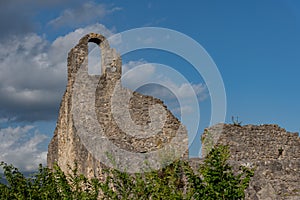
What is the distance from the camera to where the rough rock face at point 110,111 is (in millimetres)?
19953

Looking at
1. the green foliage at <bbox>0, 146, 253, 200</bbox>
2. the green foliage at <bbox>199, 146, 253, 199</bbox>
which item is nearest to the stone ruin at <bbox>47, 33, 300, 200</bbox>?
the green foliage at <bbox>0, 146, 253, 200</bbox>

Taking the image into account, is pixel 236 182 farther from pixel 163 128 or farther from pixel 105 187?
pixel 163 128

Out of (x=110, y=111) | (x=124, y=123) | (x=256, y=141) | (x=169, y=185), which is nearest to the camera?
(x=169, y=185)

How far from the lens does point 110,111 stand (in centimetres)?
2078

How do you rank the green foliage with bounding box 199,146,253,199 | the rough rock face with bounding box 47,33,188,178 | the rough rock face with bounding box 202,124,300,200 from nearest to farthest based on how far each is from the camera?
the green foliage with bounding box 199,146,253,199
the rough rock face with bounding box 47,33,188,178
the rough rock face with bounding box 202,124,300,200

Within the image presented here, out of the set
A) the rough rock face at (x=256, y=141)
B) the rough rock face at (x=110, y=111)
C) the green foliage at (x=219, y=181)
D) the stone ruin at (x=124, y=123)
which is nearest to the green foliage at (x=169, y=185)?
the green foliage at (x=219, y=181)

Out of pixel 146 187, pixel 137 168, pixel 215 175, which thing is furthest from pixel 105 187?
pixel 137 168

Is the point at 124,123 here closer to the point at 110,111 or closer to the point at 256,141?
the point at 110,111

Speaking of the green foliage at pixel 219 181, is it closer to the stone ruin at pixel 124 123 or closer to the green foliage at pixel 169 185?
the green foliage at pixel 169 185

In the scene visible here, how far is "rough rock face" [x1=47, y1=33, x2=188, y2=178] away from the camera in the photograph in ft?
65.5

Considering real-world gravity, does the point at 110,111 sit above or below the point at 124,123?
above

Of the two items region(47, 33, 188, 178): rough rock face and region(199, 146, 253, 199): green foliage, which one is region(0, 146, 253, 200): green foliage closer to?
region(199, 146, 253, 199): green foliage

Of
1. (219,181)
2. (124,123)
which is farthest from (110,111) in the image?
(219,181)

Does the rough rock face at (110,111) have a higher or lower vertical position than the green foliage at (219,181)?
higher
